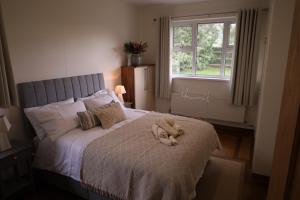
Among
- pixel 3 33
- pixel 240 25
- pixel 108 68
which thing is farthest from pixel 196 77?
pixel 3 33

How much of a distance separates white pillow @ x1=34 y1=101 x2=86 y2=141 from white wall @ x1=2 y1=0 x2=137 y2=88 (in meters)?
0.53

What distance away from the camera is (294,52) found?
586 mm

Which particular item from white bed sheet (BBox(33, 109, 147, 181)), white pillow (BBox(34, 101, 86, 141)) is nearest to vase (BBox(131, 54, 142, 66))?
white pillow (BBox(34, 101, 86, 141))

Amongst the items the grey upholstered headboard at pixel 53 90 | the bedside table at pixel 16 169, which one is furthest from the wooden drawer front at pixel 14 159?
the grey upholstered headboard at pixel 53 90

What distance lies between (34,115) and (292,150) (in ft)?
8.27

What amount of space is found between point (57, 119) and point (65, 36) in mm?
1311

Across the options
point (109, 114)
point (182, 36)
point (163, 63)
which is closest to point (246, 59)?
point (182, 36)

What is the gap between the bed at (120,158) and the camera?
174 centimetres

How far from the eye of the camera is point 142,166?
5.87ft

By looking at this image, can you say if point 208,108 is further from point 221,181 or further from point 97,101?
point 97,101

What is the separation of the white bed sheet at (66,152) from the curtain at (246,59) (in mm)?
2677

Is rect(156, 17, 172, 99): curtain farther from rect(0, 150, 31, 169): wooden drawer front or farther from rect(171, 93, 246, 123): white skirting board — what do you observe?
rect(0, 150, 31, 169): wooden drawer front

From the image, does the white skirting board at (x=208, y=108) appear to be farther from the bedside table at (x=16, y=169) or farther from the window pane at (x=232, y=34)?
the bedside table at (x=16, y=169)

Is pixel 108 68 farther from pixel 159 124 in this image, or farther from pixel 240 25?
pixel 240 25
